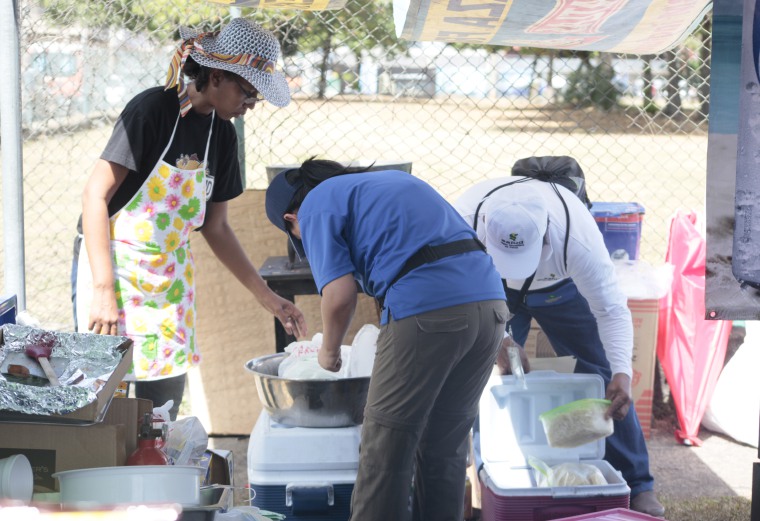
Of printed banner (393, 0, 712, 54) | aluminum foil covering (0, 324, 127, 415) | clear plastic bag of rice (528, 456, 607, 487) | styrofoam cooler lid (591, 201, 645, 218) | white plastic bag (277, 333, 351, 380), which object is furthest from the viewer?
styrofoam cooler lid (591, 201, 645, 218)

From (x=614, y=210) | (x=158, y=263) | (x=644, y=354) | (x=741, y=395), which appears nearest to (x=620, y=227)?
(x=614, y=210)

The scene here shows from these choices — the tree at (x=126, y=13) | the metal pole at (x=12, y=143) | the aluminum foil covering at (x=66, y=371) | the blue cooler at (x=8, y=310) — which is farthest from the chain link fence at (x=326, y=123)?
the aluminum foil covering at (x=66, y=371)

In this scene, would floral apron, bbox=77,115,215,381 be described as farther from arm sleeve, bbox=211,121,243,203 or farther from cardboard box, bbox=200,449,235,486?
cardboard box, bbox=200,449,235,486

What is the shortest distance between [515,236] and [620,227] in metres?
2.03

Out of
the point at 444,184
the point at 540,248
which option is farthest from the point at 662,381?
the point at 444,184

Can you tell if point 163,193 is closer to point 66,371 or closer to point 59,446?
point 66,371

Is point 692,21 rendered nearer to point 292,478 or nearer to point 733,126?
point 733,126

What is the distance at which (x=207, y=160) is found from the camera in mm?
3350

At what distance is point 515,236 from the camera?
3.01 m

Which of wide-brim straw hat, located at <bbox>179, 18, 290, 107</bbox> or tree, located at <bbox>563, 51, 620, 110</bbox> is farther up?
tree, located at <bbox>563, 51, 620, 110</bbox>

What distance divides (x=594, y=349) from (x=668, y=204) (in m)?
7.86

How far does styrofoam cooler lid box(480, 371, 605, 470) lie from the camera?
3.48m

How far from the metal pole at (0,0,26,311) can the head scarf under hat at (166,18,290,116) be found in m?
0.75

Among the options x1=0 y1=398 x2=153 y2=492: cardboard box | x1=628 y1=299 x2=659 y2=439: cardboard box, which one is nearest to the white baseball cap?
x1=0 y1=398 x2=153 y2=492: cardboard box
